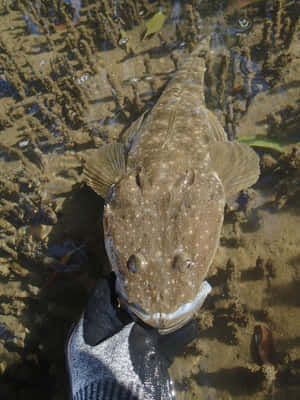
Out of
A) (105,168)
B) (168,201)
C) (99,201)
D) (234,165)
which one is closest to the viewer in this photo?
(168,201)

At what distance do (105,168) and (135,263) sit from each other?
5.19ft

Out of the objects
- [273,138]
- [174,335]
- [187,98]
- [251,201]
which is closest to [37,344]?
[174,335]

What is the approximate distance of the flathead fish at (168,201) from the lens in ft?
7.27

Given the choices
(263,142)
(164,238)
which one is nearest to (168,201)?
(164,238)

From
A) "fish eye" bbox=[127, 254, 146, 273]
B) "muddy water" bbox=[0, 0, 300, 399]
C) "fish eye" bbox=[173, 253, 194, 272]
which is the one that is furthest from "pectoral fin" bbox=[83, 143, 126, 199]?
"fish eye" bbox=[173, 253, 194, 272]

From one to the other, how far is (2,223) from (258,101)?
4678 mm

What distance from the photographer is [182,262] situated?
226 centimetres

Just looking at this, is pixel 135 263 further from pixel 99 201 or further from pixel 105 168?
pixel 99 201

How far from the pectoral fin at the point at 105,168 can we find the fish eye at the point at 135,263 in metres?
1.20

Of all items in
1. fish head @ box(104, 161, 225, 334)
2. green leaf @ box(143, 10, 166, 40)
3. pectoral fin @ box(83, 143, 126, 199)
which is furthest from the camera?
green leaf @ box(143, 10, 166, 40)

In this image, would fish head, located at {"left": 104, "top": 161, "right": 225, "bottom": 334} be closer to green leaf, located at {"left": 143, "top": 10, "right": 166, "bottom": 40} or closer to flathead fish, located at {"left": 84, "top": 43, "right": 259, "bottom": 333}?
flathead fish, located at {"left": 84, "top": 43, "right": 259, "bottom": 333}

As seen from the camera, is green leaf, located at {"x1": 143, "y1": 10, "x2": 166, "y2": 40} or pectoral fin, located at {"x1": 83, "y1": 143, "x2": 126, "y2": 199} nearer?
pectoral fin, located at {"x1": 83, "y1": 143, "x2": 126, "y2": 199}

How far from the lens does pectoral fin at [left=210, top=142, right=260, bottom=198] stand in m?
3.23

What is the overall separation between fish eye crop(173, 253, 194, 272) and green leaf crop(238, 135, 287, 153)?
257 cm
